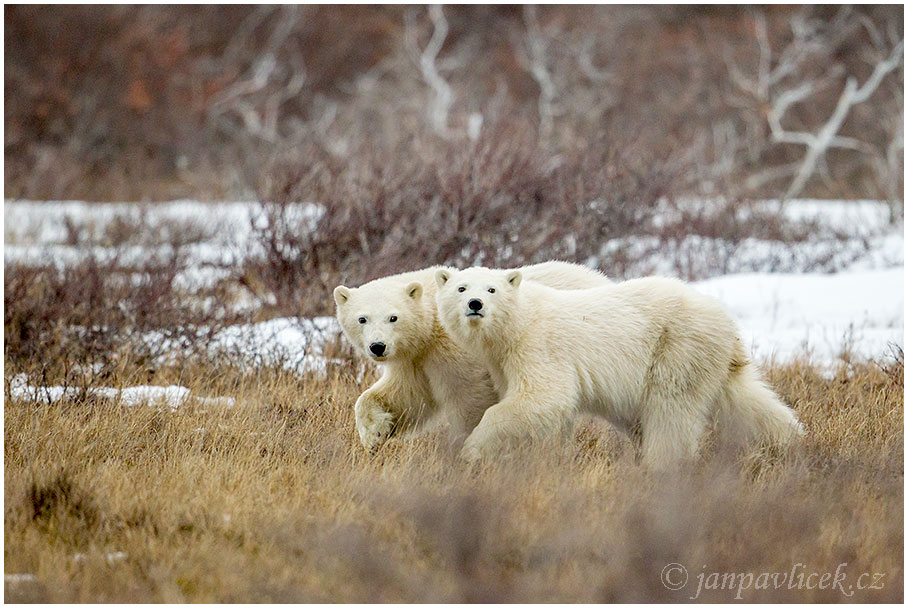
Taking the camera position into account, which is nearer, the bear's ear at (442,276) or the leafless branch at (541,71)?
the bear's ear at (442,276)

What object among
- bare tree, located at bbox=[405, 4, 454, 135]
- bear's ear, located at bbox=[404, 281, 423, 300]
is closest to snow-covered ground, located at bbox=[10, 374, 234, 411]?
bear's ear, located at bbox=[404, 281, 423, 300]

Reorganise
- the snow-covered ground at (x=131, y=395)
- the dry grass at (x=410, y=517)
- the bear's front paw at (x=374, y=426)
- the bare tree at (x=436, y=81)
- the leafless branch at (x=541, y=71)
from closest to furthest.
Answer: the dry grass at (x=410, y=517), the bear's front paw at (x=374, y=426), the snow-covered ground at (x=131, y=395), the bare tree at (x=436, y=81), the leafless branch at (x=541, y=71)

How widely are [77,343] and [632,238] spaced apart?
6.01 metres

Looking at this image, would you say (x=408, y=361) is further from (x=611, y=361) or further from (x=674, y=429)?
(x=674, y=429)

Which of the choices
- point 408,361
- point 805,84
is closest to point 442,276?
point 408,361

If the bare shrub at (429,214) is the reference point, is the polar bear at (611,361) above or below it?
below

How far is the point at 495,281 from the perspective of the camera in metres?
4.08

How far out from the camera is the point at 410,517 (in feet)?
11.5

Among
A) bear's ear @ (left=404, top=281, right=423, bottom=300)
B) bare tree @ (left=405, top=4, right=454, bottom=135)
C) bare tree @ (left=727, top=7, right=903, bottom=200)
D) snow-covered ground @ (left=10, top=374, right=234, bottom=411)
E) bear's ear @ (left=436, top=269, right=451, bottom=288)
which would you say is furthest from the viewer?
bare tree @ (left=405, top=4, right=454, bottom=135)

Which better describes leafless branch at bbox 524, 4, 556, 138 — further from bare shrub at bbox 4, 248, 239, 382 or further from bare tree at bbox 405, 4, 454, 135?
bare shrub at bbox 4, 248, 239, 382

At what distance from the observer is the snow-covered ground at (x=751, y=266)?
682 cm

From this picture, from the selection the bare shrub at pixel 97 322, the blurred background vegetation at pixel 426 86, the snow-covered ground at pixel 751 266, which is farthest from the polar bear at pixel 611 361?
the blurred background vegetation at pixel 426 86

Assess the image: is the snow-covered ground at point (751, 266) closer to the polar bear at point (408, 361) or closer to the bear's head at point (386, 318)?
the polar bear at point (408, 361)

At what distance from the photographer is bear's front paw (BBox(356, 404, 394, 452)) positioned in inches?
174
